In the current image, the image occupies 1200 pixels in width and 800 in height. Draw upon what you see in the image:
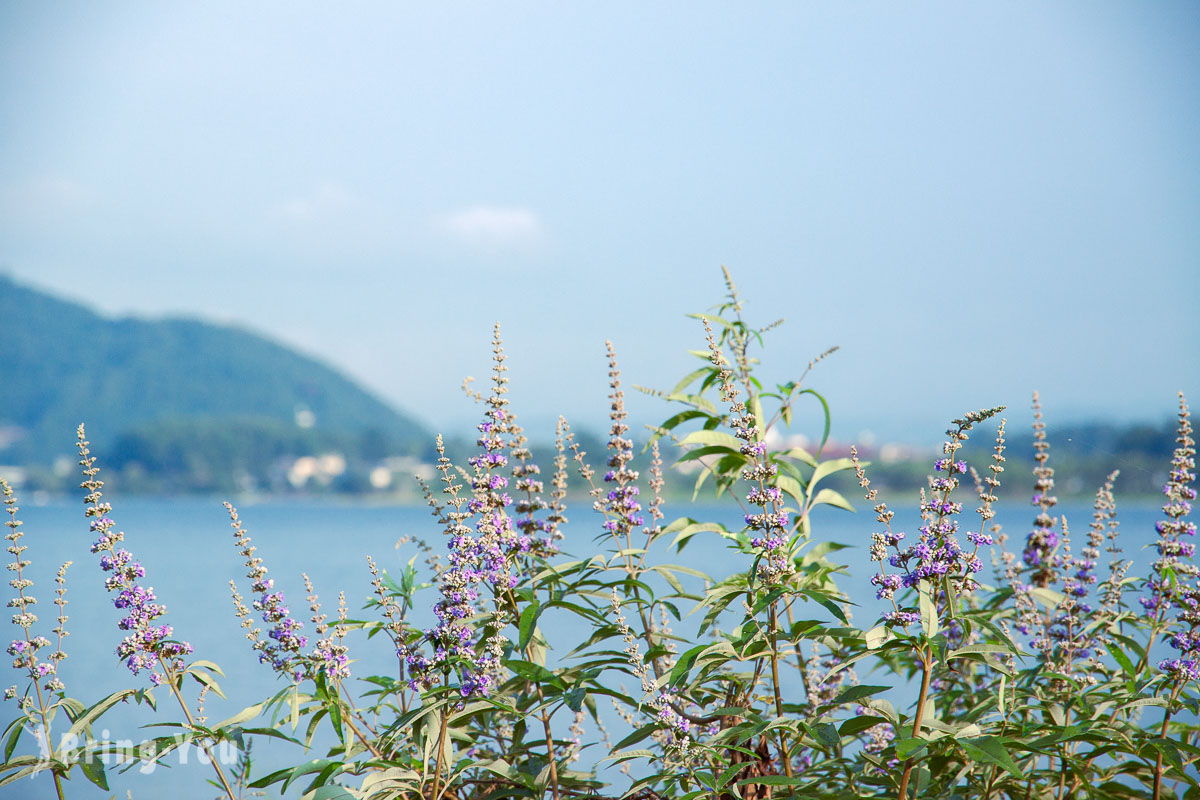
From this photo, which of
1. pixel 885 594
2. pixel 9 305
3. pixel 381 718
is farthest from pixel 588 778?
pixel 9 305

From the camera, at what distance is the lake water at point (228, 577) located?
9.95 metres

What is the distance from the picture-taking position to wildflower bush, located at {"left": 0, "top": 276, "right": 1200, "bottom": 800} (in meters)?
2.55

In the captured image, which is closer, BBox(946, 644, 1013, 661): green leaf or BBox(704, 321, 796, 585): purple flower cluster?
BBox(946, 644, 1013, 661): green leaf

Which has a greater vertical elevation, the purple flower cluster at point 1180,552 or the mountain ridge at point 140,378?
the mountain ridge at point 140,378

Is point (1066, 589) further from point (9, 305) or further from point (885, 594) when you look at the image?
point (9, 305)

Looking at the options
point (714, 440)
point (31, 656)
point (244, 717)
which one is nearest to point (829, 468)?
point (714, 440)

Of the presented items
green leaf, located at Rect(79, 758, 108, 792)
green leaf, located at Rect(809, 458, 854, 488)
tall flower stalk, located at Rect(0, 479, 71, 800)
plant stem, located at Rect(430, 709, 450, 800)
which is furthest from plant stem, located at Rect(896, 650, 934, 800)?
tall flower stalk, located at Rect(0, 479, 71, 800)

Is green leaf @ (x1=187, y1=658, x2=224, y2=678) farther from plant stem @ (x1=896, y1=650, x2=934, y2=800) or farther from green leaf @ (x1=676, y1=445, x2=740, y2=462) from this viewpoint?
plant stem @ (x1=896, y1=650, x2=934, y2=800)

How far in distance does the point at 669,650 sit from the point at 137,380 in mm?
167338

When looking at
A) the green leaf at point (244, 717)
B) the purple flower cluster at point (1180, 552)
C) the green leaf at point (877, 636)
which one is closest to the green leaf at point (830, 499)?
the green leaf at point (877, 636)

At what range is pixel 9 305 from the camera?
174 m

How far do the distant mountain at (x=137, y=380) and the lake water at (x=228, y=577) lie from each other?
1837 inches

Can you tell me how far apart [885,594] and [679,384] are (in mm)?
1486

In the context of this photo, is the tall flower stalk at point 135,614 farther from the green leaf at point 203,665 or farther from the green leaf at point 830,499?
the green leaf at point 830,499
